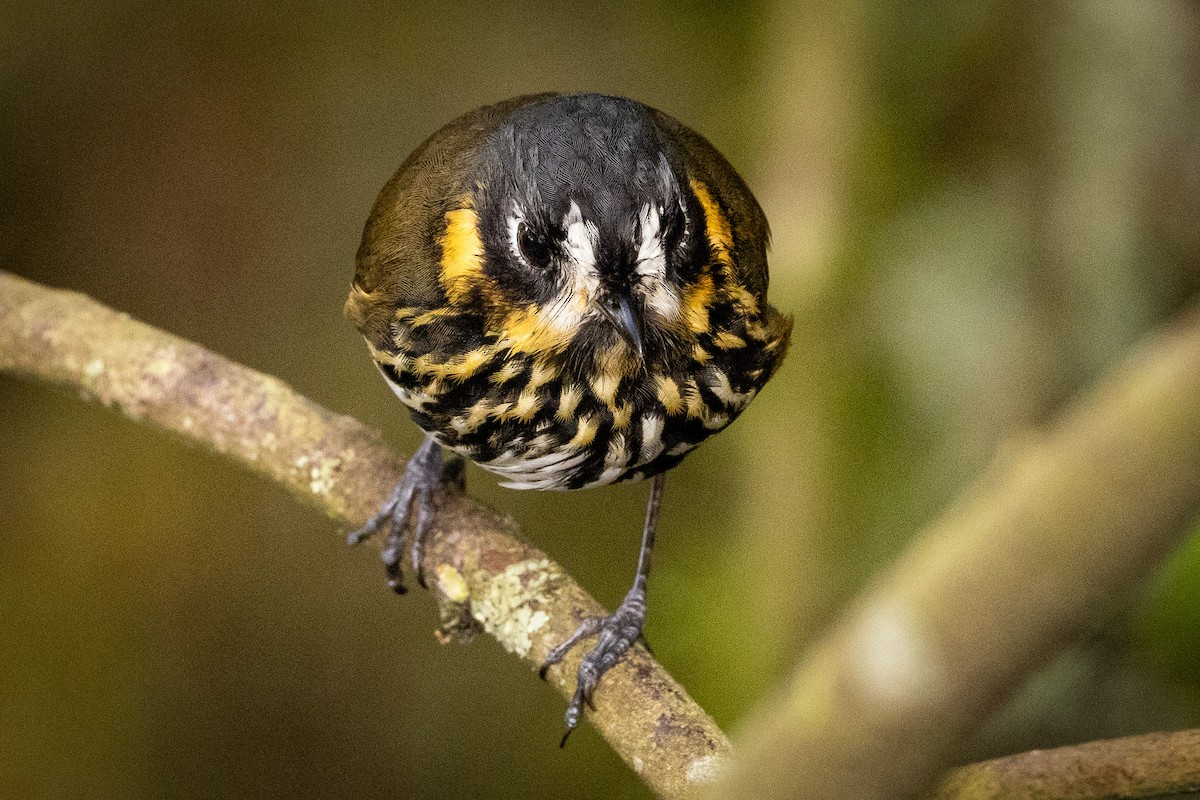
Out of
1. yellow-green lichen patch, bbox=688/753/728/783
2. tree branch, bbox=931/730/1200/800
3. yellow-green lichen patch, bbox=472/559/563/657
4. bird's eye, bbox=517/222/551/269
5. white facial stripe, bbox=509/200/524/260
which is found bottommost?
tree branch, bbox=931/730/1200/800

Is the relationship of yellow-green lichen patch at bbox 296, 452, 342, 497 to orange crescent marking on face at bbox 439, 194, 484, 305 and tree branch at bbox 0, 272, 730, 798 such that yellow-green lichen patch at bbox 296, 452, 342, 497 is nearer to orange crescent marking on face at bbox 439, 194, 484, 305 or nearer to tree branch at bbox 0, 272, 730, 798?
tree branch at bbox 0, 272, 730, 798

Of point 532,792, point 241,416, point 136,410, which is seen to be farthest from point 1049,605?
point 532,792

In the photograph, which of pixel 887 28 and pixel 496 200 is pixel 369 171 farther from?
pixel 496 200

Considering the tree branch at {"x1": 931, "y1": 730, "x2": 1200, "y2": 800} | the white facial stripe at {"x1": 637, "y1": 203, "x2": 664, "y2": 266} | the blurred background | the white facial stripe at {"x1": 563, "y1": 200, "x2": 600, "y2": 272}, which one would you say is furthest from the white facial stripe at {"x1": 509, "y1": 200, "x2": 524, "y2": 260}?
the blurred background

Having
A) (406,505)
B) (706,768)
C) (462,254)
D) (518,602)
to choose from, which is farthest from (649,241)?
(406,505)

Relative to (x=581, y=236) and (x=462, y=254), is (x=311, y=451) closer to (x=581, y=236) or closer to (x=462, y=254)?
(x=462, y=254)

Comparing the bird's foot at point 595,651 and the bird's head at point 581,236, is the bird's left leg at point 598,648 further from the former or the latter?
the bird's head at point 581,236
